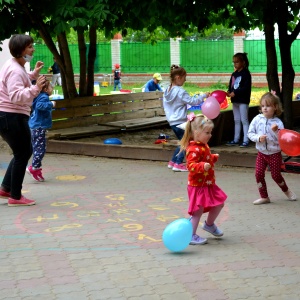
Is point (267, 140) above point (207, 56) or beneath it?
beneath

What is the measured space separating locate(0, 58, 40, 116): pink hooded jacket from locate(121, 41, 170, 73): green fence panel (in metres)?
31.4

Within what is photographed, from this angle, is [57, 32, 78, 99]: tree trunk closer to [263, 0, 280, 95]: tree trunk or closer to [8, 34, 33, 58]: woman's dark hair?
[263, 0, 280, 95]: tree trunk

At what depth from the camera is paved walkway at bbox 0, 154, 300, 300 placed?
5430 mm

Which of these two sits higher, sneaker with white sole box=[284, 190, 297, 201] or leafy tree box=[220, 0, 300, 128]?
leafy tree box=[220, 0, 300, 128]

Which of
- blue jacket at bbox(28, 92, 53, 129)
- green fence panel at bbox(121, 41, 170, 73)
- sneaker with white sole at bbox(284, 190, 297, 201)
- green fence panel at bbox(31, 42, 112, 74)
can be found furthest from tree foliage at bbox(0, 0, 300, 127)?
green fence panel at bbox(31, 42, 112, 74)

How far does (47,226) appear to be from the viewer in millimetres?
7430

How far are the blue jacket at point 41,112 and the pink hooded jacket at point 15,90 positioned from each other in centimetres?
168

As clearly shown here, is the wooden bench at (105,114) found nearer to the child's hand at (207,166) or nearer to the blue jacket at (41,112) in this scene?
the blue jacket at (41,112)

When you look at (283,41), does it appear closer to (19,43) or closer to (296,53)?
(19,43)

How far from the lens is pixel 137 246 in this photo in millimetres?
6629

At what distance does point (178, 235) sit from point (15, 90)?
2.75m

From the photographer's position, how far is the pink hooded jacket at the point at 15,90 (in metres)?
7.88

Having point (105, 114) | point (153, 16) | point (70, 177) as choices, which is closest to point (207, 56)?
point (105, 114)

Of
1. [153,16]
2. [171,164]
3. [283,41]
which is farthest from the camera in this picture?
[283,41]
